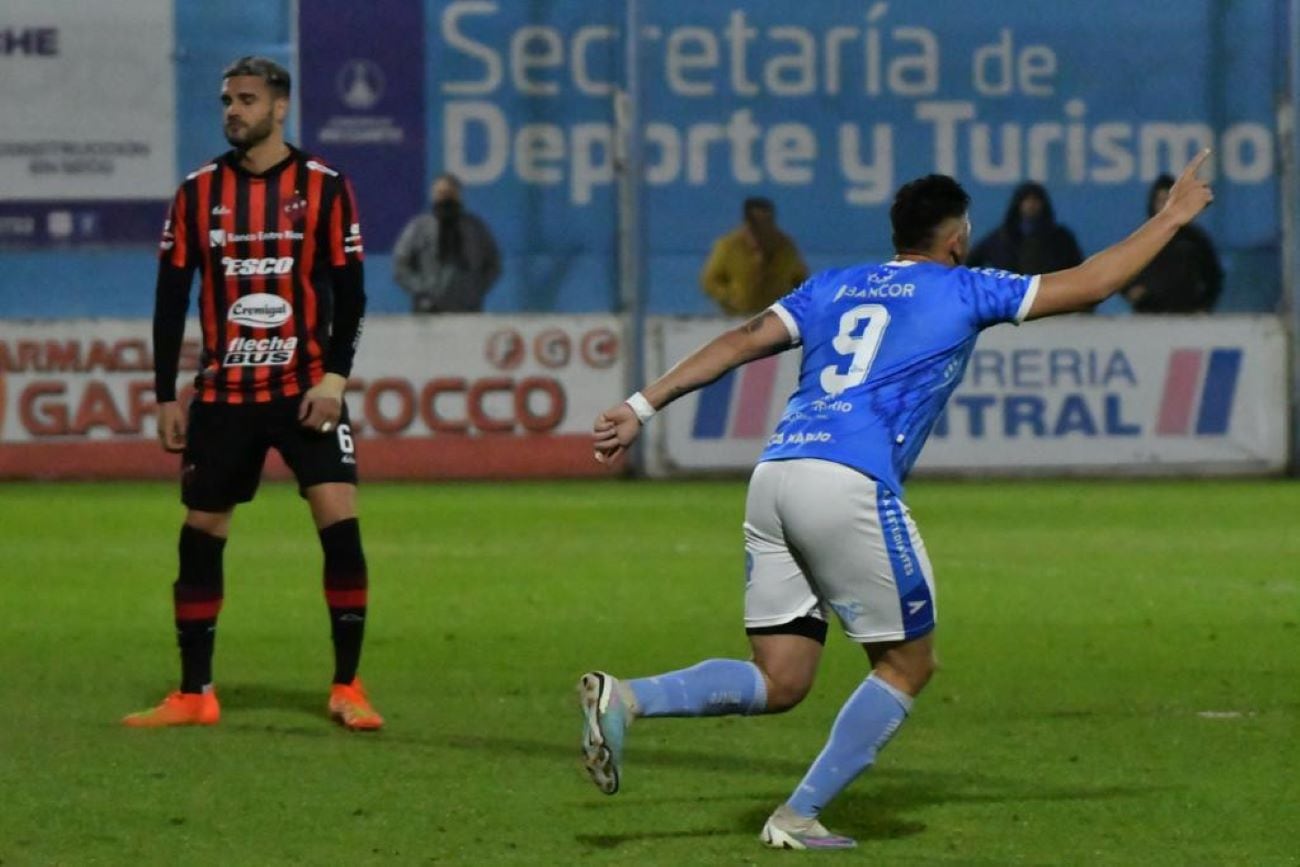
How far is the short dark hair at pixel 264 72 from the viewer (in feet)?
27.0

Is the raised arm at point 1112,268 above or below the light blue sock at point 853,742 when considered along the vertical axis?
above

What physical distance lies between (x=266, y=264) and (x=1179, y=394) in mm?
12184

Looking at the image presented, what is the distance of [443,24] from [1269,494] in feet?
23.7

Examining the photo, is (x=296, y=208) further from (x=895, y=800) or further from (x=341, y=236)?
(x=895, y=800)

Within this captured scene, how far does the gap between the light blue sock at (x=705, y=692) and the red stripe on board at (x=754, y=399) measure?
1280 cm

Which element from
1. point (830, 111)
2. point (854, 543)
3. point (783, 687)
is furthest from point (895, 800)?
point (830, 111)

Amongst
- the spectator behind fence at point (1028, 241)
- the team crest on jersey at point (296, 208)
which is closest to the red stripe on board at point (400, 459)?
the spectator behind fence at point (1028, 241)

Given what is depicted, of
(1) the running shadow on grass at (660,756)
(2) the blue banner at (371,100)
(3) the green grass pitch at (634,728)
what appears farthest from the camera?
(2) the blue banner at (371,100)

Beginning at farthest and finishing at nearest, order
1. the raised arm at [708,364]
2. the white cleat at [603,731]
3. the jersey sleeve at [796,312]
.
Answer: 1. the jersey sleeve at [796,312]
2. the raised arm at [708,364]
3. the white cleat at [603,731]

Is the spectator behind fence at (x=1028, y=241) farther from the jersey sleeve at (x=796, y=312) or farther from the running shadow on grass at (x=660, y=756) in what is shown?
the jersey sleeve at (x=796, y=312)

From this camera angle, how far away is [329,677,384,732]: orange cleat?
8.24m

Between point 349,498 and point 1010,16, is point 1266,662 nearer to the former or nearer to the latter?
point 349,498

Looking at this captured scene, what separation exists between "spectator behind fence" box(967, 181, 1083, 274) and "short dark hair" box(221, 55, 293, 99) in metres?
12.5

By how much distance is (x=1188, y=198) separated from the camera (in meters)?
→ 6.31
